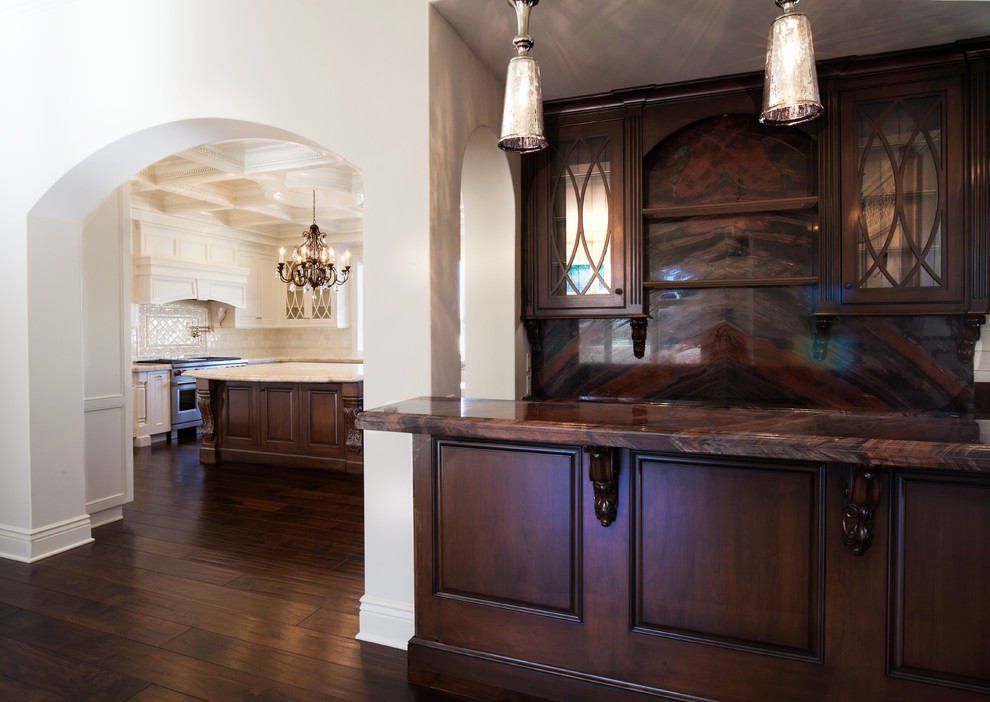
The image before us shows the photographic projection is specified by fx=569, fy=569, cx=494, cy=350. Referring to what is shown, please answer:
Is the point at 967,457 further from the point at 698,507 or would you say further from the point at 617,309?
the point at 617,309

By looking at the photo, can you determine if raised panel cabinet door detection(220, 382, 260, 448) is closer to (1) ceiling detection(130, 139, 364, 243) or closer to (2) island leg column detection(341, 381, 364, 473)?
(2) island leg column detection(341, 381, 364, 473)

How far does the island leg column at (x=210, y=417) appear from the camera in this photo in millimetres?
5711

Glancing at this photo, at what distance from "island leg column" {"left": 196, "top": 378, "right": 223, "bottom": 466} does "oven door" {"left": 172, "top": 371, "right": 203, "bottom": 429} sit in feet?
3.90

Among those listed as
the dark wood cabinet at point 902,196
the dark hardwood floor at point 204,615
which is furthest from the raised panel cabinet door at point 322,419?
the dark wood cabinet at point 902,196

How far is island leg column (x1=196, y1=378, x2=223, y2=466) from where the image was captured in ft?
18.7

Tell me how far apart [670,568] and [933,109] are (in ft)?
8.71

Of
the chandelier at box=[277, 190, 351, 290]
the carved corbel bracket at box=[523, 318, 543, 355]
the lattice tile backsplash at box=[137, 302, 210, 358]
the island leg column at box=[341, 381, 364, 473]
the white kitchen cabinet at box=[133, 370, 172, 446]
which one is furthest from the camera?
the lattice tile backsplash at box=[137, 302, 210, 358]

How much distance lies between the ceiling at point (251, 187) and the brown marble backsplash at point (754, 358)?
239 centimetres

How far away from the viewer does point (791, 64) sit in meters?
1.27

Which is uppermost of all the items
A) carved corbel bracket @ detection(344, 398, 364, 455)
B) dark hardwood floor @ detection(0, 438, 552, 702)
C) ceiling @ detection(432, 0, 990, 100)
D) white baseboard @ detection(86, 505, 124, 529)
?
ceiling @ detection(432, 0, 990, 100)

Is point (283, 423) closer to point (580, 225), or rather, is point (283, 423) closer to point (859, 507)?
point (580, 225)

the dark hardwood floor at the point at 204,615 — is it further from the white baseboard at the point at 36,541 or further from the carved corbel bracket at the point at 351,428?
the carved corbel bracket at the point at 351,428

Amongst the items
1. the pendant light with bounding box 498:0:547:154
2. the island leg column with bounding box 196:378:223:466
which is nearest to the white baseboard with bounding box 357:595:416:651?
the pendant light with bounding box 498:0:547:154

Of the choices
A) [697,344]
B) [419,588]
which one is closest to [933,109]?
[697,344]
